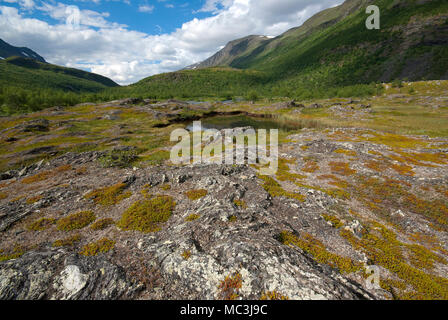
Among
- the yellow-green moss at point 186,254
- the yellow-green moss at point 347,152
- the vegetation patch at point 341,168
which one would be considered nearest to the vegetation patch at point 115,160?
the yellow-green moss at point 186,254

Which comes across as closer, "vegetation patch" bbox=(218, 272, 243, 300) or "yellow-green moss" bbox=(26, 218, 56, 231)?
"vegetation patch" bbox=(218, 272, 243, 300)

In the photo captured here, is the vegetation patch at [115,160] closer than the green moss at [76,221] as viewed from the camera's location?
No

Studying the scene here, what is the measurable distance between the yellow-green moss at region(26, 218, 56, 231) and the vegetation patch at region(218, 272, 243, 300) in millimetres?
17608

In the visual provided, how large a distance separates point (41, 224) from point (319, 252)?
24.1 meters

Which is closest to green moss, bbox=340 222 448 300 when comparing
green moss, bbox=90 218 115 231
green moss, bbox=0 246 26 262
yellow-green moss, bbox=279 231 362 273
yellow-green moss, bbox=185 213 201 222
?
yellow-green moss, bbox=279 231 362 273

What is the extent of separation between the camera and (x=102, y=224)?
1684cm

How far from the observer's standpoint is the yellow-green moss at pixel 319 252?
471 inches

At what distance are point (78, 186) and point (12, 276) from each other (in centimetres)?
1684

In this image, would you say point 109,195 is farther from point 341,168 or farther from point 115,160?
point 341,168

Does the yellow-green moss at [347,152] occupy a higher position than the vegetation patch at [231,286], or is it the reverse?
the yellow-green moss at [347,152]

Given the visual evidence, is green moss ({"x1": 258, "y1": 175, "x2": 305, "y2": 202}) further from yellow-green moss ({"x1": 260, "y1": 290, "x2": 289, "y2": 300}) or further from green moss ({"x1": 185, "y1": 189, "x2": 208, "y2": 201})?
yellow-green moss ({"x1": 260, "y1": 290, "x2": 289, "y2": 300})

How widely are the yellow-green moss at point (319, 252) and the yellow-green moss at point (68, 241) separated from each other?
16091 millimetres

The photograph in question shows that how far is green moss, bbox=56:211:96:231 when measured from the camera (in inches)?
656

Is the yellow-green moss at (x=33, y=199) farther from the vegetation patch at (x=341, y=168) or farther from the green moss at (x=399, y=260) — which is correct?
the vegetation patch at (x=341, y=168)
